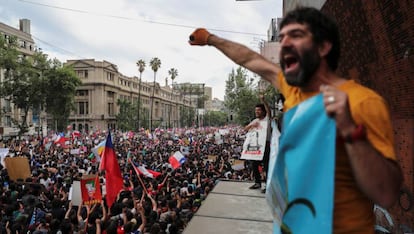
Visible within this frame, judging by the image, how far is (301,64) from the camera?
1.38m

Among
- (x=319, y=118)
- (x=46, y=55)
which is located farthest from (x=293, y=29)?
(x=46, y=55)

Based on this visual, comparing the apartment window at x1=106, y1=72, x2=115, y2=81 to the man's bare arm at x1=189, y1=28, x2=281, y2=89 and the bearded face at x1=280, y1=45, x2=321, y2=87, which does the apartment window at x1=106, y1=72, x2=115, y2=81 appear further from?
the bearded face at x1=280, y1=45, x2=321, y2=87

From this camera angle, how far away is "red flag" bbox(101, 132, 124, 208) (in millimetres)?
6699

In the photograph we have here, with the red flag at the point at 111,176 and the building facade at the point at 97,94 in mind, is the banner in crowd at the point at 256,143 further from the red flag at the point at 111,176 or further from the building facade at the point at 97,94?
the building facade at the point at 97,94

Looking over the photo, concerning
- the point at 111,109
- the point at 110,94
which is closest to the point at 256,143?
the point at 111,109

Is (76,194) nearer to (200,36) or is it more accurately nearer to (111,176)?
(111,176)

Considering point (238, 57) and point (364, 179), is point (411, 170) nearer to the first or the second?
point (238, 57)

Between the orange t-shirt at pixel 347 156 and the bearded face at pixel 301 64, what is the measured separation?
16 centimetres

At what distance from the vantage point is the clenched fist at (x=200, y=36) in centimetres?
239

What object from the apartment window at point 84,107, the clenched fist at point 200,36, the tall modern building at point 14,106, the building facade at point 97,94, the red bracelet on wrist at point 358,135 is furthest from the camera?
the apartment window at point 84,107

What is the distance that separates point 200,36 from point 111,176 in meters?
5.40

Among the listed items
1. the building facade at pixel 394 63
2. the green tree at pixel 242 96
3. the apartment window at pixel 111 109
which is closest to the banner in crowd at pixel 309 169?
the building facade at pixel 394 63

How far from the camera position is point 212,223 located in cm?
Answer: 378

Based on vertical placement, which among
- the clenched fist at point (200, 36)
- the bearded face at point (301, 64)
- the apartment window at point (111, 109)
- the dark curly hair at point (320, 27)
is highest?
the apartment window at point (111, 109)
